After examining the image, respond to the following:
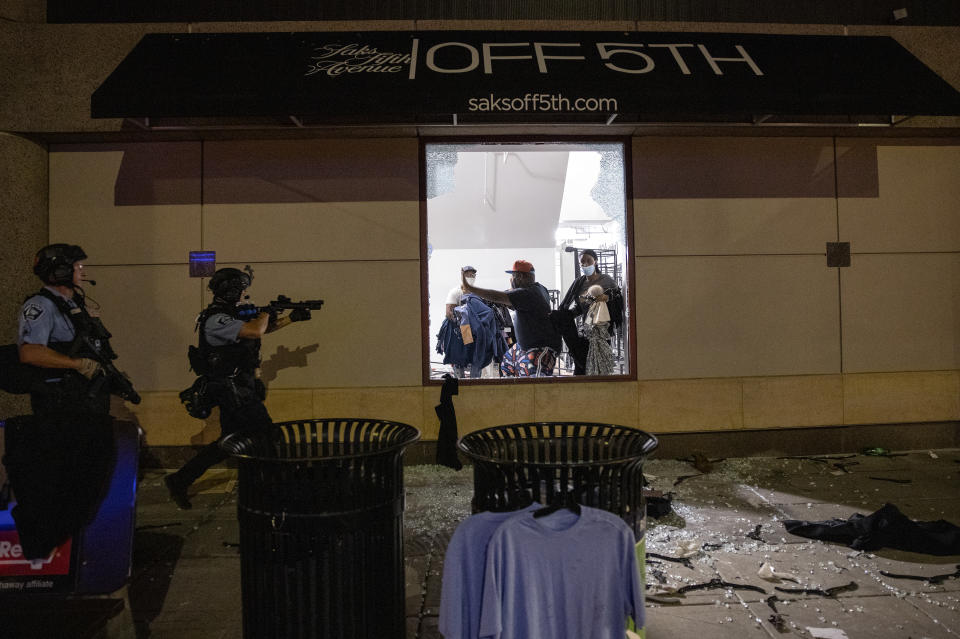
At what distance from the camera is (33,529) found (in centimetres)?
318

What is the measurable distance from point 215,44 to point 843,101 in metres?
6.11

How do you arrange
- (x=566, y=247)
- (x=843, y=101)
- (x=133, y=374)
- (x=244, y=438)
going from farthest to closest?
(x=566, y=247)
(x=133, y=374)
(x=843, y=101)
(x=244, y=438)

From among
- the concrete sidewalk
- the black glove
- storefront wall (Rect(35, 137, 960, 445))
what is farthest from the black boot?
the black glove

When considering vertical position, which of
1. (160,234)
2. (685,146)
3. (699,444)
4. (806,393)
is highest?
(685,146)

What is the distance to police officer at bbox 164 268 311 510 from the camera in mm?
5113

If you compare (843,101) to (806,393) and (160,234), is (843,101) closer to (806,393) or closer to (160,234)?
(806,393)

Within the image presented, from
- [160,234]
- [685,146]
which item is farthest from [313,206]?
[685,146]

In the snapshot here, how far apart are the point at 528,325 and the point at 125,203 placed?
15.5 ft

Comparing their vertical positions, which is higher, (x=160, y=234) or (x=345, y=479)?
(x=160, y=234)

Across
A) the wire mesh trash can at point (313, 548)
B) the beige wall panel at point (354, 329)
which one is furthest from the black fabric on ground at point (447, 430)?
the wire mesh trash can at point (313, 548)

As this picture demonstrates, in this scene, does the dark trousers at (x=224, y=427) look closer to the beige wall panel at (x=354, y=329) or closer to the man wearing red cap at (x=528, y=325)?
the beige wall panel at (x=354, y=329)

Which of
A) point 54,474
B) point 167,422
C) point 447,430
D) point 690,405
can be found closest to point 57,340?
point 54,474

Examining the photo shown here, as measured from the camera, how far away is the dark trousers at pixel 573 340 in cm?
725

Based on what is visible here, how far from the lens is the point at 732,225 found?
696 centimetres
